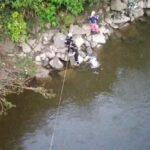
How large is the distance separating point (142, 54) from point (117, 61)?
1123 millimetres

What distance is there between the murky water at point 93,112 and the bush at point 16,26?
206cm

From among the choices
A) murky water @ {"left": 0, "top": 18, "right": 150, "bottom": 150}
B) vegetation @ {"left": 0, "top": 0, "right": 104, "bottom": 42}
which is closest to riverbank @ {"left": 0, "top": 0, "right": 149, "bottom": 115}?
vegetation @ {"left": 0, "top": 0, "right": 104, "bottom": 42}

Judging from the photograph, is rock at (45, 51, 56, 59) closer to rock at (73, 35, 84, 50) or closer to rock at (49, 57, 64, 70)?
rock at (49, 57, 64, 70)

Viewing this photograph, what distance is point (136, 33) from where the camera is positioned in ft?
65.0

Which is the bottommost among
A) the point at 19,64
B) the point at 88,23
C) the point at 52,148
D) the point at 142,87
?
the point at 52,148

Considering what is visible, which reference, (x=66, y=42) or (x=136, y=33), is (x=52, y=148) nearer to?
(x=66, y=42)

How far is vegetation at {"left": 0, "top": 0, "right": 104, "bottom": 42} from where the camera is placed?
16.9 meters

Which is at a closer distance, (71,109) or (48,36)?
(71,109)

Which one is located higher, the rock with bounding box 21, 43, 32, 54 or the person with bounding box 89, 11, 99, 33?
the person with bounding box 89, 11, 99, 33

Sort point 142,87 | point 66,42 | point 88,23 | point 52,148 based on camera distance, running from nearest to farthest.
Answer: point 52,148 → point 142,87 → point 66,42 → point 88,23

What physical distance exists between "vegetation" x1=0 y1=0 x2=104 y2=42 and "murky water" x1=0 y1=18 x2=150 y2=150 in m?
2.08

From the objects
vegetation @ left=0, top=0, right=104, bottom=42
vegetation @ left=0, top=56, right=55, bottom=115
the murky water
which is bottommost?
the murky water

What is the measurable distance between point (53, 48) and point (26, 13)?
65.2 inches

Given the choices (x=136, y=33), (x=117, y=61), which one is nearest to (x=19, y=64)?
(x=117, y=61)
